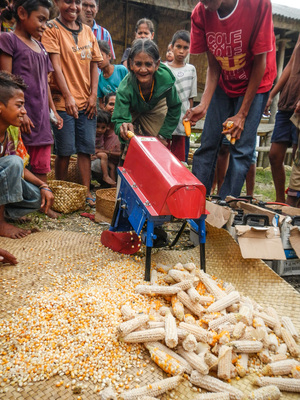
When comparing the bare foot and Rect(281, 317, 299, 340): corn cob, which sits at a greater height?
the bare foot

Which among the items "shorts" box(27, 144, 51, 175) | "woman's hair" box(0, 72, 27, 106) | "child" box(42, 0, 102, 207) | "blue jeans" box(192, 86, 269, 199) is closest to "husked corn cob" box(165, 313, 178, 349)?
"blue jeans" box(192, 86, 269, 199)

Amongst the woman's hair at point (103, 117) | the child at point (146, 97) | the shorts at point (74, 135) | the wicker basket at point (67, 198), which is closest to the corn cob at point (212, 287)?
the child at point (146, 97)

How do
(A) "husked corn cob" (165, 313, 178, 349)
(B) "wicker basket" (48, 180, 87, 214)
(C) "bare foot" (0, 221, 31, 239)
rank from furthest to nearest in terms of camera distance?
(B) "wicker basket" (48, 180, 87, 214), (C) "bare foot" (0, 221, 31, 239), (A) "husked corn cob" (165, 313, 178, 349)

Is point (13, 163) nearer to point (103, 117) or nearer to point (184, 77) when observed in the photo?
point (103, 117)

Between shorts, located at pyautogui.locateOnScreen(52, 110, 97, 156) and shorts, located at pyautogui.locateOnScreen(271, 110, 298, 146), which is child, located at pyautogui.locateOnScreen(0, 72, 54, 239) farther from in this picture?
shorts, located at pyautogui.locateOnScreen(271, 110, 298, 146)

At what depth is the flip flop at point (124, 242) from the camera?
8.45 feet

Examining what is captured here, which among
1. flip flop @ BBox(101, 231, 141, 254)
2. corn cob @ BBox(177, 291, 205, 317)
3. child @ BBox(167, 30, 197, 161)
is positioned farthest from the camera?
child @ BBox(167, 30, 197, 161)

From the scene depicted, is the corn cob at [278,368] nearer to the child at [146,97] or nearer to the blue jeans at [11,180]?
the child at [146,97]

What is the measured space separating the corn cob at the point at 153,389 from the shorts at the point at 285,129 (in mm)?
3198

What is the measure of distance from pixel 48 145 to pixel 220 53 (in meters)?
1.95

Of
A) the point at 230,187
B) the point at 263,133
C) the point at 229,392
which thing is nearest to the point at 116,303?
the point at 229,392

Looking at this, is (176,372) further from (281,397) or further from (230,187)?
(230,187)

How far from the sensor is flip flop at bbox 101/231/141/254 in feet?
8.45

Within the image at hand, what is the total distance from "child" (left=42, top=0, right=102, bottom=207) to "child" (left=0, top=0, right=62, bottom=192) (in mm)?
370
